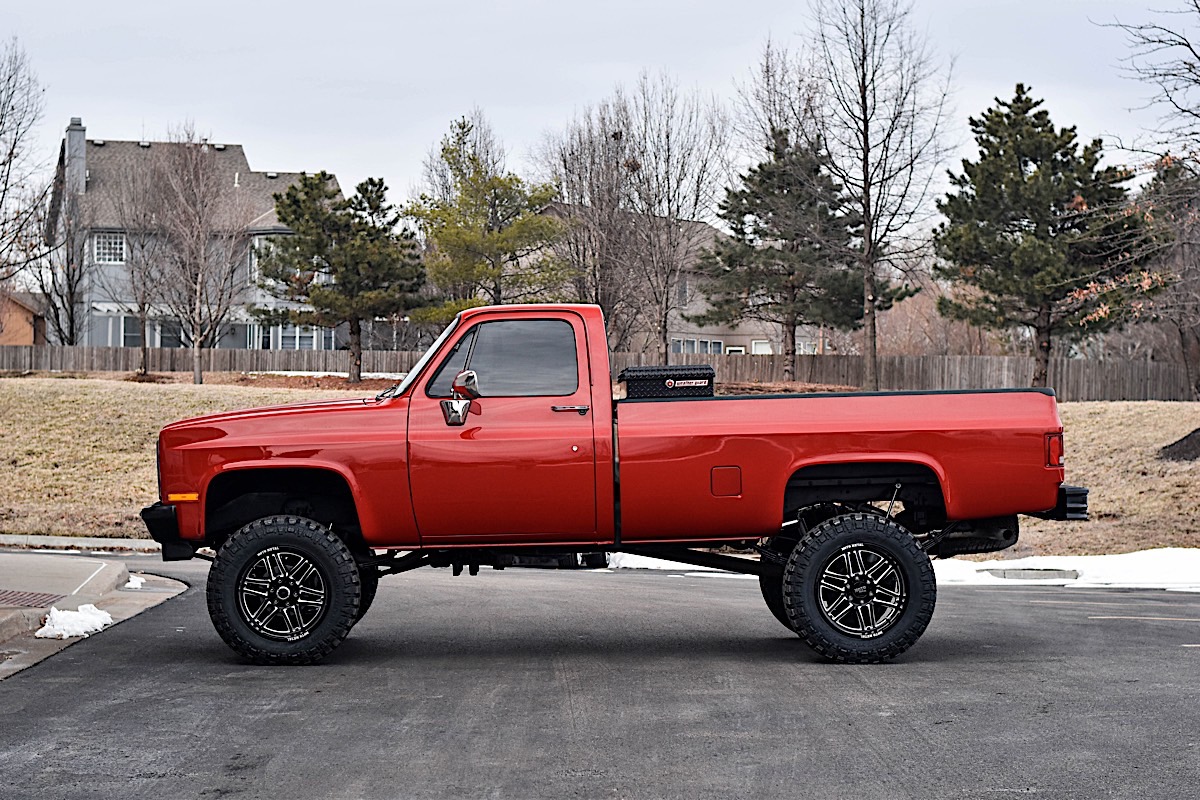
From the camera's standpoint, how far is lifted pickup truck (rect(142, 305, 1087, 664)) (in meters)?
8.70

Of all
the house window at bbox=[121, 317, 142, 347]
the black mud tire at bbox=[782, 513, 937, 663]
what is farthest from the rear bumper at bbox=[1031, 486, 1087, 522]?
the house window at bbox=[121, 317, 142, 347]

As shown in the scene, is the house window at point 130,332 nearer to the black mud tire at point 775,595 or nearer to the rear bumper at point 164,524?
the rear bumper at point 164,524

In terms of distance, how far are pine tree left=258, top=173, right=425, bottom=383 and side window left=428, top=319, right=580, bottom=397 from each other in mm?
37209

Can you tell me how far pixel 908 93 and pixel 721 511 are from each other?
104 ft

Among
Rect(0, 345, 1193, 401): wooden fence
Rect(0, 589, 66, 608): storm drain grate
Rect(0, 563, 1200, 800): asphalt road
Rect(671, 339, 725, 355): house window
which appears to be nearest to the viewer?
Rect(0, 563, 1200, 800): asphalt road

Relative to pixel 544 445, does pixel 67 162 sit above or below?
above

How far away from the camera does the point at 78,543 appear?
2011 centimetres

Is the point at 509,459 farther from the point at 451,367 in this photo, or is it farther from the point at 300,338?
the point at 300,338

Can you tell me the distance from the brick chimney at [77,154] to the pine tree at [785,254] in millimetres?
25611

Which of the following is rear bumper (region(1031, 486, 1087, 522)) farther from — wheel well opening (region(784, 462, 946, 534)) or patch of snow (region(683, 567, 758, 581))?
patch of snow (region(683, 567, 758, 581))

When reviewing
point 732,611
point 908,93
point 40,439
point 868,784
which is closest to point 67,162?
point 40,439

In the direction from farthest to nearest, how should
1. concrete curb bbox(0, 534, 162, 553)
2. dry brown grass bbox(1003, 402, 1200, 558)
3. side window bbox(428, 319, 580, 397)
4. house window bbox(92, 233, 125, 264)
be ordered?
house window bbox(92, 233, 125, 264)
dry brown grass bbox(1003, 402, 1200, 558)
concrete curb bbox(0, 534, 162, 553)
side window bbox(428, 319, 580, 397)

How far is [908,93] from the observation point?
38156 mm

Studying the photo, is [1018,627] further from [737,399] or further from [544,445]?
[544,445]
